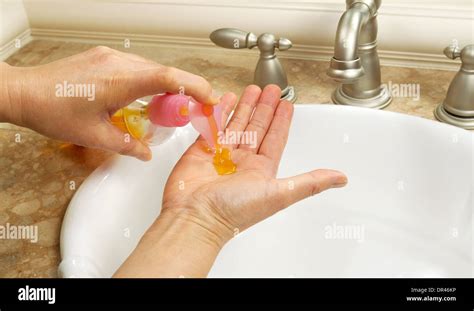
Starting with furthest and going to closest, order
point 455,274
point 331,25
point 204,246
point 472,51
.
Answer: point 331,25 → point 455,274 → point 472,51 → point 204,246

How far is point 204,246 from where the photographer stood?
0.74 m

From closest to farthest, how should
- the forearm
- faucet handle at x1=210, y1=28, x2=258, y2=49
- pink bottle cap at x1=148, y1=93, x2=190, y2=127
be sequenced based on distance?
the forearm, pink bottle cap at x1=148, y1=93, x2=190, y2=127, faucet handle at x1=210, y1=28, x2=258, y2=49

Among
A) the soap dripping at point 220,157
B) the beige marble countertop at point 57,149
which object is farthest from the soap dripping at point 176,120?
the beige marble countertop at point 57,149

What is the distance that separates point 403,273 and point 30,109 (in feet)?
2.28

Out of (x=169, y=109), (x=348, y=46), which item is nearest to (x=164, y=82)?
(x=169, y=109)

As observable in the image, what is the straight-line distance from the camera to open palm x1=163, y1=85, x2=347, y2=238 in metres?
0.76

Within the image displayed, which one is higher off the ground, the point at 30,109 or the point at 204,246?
the point at 30,109

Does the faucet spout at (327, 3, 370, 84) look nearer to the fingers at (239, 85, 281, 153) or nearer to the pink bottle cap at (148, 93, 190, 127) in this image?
the fingers at (239, 85, 281, 153)

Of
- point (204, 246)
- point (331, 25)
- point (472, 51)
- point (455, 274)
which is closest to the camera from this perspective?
point (204, 246)

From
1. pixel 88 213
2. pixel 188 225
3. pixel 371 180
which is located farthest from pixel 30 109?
pixel 371 180

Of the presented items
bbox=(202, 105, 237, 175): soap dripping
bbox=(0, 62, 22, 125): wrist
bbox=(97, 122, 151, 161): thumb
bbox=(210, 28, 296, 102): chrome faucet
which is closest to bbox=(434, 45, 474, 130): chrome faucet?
bbox=(210, 28, 296, 102): chrome faucet

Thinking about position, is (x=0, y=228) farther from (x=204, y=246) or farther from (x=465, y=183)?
(x=465, y=183)

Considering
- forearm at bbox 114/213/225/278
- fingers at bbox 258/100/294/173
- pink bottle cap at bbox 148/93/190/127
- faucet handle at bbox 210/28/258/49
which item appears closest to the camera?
forearm at bbox 114/213/225/278

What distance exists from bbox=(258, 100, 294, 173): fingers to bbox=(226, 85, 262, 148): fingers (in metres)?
0.04
